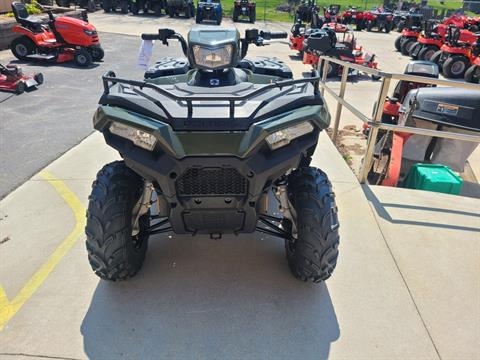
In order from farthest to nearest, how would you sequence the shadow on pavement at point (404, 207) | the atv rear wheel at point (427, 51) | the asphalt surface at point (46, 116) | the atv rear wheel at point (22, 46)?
the atv rear wheel at point (427, 51)
the atv rear wheel at point (22, 46)
the asphalt surface at point (46, 116)
the shadow on pavement at point (404, 207)

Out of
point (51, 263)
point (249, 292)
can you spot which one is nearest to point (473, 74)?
point (249, 292)

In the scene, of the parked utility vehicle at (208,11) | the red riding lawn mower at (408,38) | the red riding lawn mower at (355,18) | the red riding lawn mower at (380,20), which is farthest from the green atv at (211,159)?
the red riding lawn mower at (380,20)

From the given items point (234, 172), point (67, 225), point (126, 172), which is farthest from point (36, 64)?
point (234, 172)

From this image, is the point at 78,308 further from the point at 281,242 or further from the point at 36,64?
the point at 36,64

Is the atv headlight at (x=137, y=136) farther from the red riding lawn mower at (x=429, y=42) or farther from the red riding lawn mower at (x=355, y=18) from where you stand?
the red riding lawn mower at (x=355, y=18)

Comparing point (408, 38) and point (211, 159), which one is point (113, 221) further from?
point (408, 38)

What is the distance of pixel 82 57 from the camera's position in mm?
10359

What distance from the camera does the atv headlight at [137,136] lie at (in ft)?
6.96

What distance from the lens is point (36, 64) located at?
1036 cm

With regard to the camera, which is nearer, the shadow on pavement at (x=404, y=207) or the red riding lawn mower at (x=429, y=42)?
the shadow on pavement at (x=404, y=207)

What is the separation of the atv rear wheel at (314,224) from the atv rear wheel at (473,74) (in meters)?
12.0

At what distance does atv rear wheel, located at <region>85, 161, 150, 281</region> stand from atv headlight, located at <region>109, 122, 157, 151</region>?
426mm

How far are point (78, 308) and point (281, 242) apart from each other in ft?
5.18

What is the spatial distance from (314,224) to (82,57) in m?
9.76
